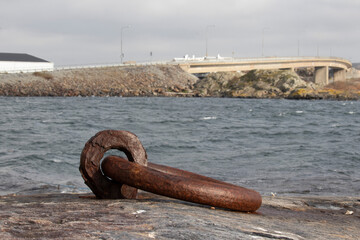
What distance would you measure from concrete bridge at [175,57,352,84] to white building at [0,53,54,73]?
22387 mm

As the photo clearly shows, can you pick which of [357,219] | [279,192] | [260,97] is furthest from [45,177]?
[260,97]

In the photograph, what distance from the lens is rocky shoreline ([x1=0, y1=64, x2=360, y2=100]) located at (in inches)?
2341

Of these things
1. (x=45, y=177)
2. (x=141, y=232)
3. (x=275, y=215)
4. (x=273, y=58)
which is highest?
(x=273, y=58)

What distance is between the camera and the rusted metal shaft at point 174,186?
409 cm

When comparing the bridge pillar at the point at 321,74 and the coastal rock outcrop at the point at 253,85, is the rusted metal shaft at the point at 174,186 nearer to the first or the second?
the coastal rock outcrop at the point at 253,85

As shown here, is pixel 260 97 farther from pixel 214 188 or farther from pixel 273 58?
pixel 214 188

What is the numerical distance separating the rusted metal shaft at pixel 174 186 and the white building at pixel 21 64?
66.2 meters

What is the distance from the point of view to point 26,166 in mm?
11562

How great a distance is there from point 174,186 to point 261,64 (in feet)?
274

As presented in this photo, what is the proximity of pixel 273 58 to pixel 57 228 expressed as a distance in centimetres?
8729

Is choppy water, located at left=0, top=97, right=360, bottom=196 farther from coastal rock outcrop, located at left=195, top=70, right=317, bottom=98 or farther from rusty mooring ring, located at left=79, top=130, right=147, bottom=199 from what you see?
coastal rock outcrop, located at left=195, top=70, right=317, bottom=98

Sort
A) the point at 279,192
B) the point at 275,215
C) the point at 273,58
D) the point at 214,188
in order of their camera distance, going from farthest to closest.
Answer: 1. the point at 273,58
2. the point at 279,192
3. the point at 275,215
4. the point at 214,188

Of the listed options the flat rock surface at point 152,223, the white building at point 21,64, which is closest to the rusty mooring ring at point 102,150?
the flat rock surface at point 152,223

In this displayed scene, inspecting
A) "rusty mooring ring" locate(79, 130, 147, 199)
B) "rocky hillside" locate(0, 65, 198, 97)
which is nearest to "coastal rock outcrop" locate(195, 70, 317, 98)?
"rocky hillside" locate(0, 65, 198, 97)
